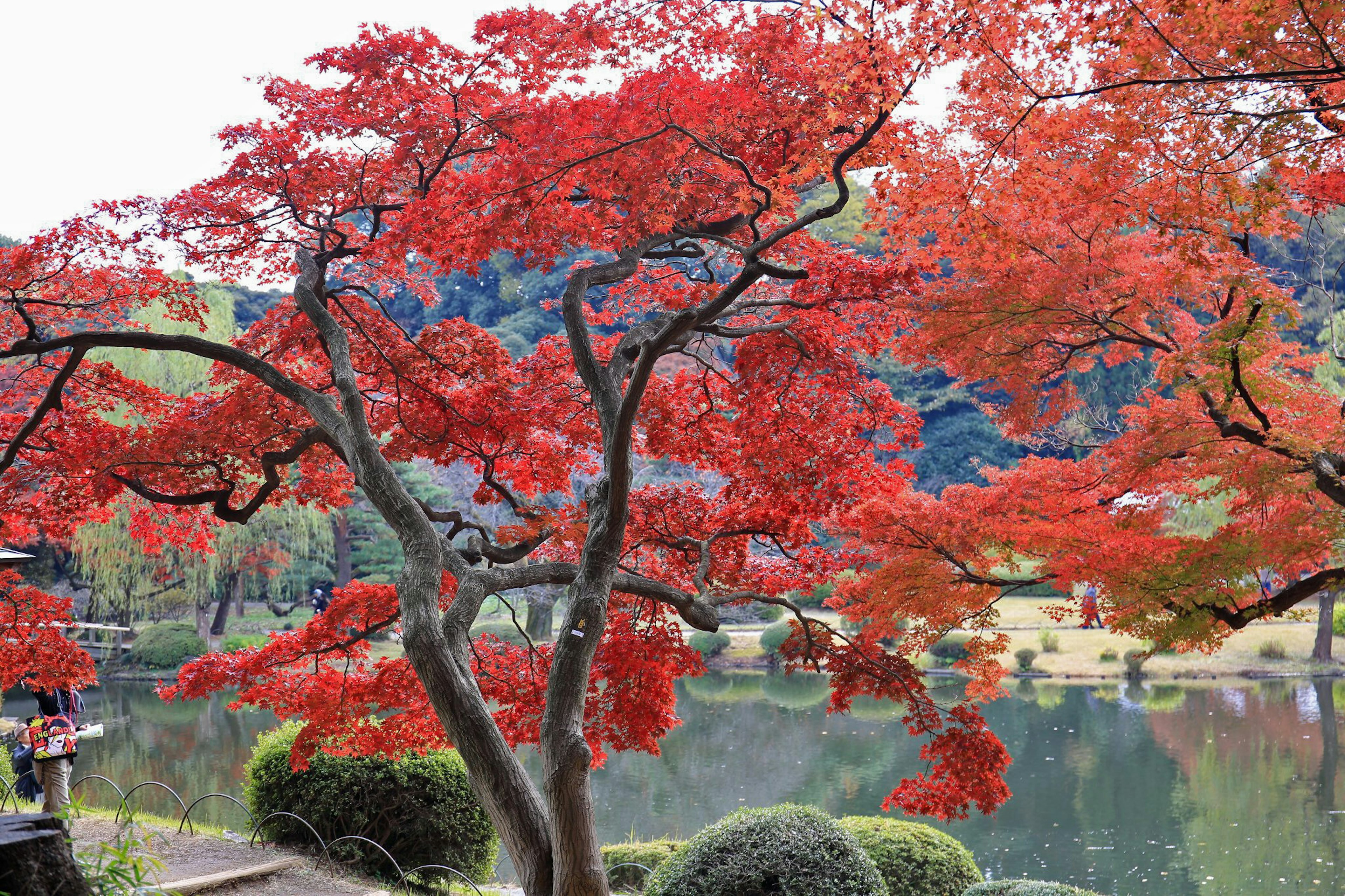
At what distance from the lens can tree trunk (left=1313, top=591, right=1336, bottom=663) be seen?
49.3 ft

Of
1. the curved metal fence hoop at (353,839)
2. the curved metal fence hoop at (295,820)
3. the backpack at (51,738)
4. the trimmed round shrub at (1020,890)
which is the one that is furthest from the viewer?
A: the backpack at (51,738)

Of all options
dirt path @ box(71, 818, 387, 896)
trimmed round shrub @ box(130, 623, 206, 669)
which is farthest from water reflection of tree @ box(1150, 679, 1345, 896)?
trimmed round shrub @ box(130, 623, 206, 669)

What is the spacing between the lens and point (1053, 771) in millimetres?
11000

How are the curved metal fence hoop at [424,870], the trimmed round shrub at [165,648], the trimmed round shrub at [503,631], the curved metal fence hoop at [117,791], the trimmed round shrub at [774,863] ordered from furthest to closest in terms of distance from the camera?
the trimmed round shrub at [503,631] < the trimmed round shrub at [165,648] < the curved metal fence hoop at [117,791] < the curved metal fence hoop at [424,870] < the trimmed round shrub at [774,863]

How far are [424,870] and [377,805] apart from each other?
1.77 feet

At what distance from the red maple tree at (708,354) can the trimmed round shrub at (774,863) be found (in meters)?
0.64

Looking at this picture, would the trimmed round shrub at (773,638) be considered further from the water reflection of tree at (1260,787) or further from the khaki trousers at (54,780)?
the khaki trousers at (54,780)

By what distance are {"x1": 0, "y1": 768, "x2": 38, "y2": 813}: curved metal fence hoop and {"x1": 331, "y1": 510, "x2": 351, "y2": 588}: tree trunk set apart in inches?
511

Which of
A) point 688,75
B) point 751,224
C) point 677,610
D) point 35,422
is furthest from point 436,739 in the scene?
point 688,75

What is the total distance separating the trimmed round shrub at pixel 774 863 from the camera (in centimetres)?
427

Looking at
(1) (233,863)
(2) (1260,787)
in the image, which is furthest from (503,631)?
(1) (233,863)

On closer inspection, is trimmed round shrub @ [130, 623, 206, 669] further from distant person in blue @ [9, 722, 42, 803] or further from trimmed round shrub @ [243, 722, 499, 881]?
trimmed round shrub @ [243, 722, 499, 881]

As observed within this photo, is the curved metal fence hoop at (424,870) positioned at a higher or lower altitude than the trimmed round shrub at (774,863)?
lower

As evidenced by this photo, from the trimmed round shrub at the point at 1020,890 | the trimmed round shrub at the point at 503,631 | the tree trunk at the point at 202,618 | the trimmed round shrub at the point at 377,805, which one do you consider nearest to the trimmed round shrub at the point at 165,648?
the tree trunk at the point at 202,618
